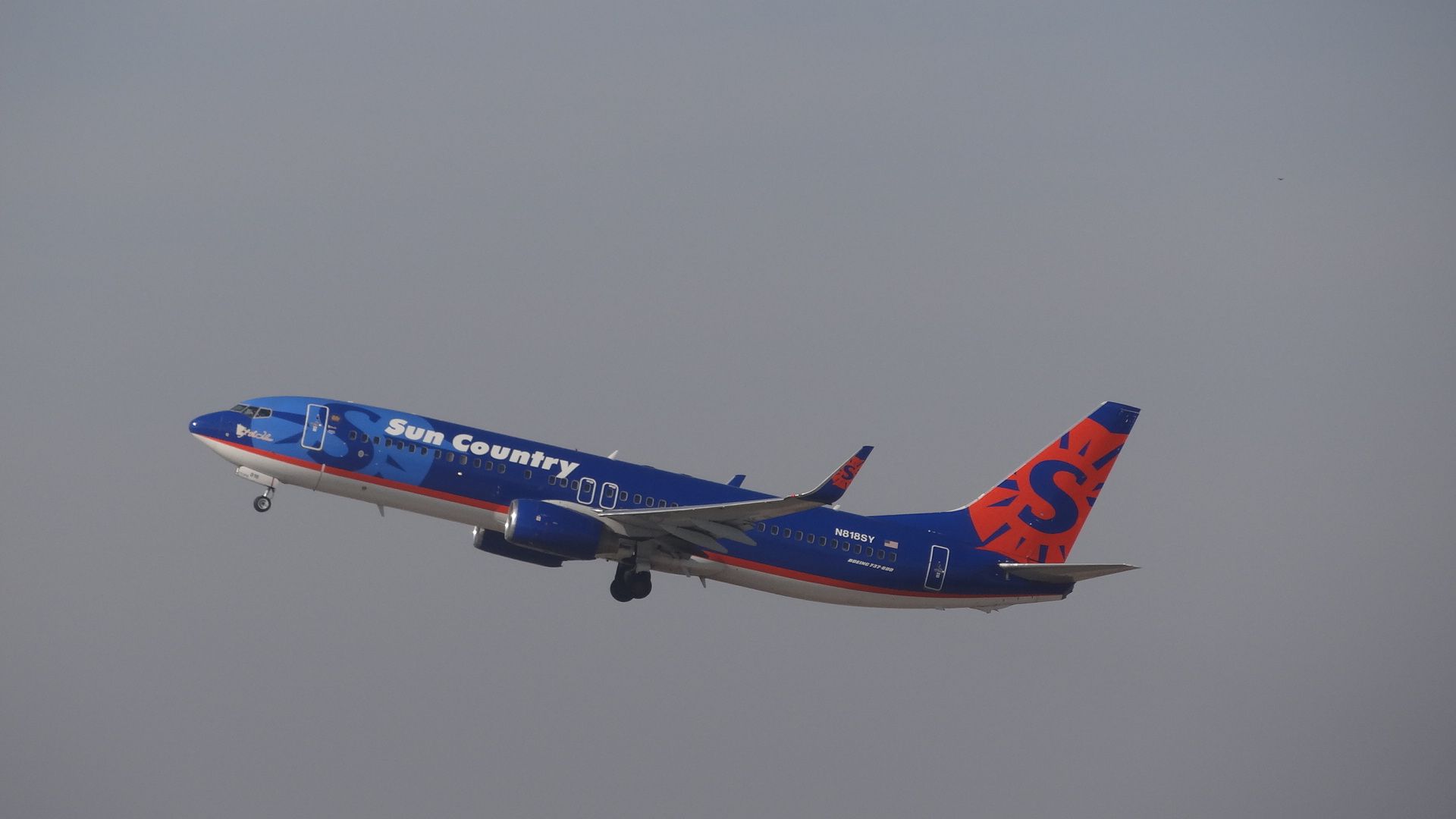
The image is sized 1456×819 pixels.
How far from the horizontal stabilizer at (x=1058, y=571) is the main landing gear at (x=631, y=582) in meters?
14.1

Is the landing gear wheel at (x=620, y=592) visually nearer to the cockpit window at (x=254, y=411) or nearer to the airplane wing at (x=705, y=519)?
the airplane wing at (x=705, y=519)

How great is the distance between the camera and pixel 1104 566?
6341 cm

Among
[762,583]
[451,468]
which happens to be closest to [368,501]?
[451,468]

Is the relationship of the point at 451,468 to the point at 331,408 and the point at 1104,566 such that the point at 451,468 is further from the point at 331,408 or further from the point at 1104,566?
the point at 1104,566

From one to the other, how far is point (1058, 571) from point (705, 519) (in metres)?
14.3

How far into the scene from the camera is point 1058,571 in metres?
66.2

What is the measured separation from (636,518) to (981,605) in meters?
15.4

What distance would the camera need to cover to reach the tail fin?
70.4 m

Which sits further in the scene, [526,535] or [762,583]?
[762,583]

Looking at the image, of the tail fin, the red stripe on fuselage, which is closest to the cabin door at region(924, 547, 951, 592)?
the tail fin

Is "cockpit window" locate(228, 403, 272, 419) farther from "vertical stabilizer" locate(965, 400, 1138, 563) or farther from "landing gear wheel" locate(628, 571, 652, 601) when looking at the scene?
"vertical stabilizer" locate(965, 400, 1138, 563)

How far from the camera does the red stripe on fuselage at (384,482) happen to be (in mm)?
62188

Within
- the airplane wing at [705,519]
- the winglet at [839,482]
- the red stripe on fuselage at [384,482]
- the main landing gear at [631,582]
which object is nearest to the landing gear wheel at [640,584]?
the main landing gear at [631,582]

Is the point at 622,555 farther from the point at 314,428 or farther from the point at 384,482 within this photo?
the point at 314,428
